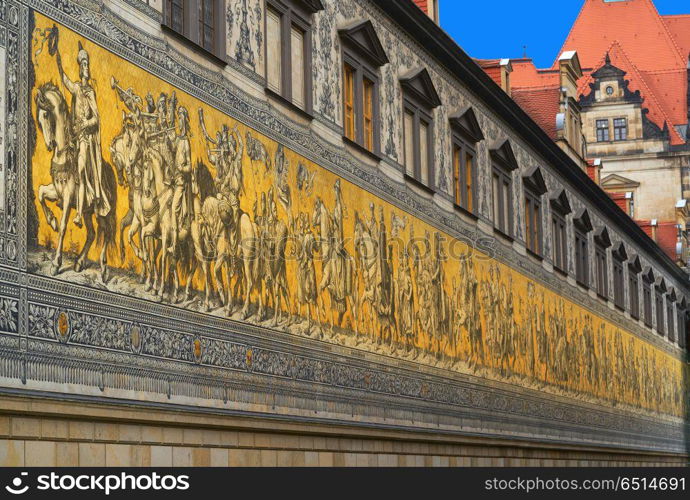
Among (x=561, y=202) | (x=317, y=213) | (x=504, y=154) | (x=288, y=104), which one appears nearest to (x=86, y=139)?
(x=288, y=104)

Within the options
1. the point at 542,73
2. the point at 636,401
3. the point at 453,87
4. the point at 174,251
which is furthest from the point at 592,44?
the point at 174,251

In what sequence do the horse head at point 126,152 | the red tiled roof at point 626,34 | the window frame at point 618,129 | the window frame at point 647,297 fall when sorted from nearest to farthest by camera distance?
the horse head at point 126,152 < the window frame at point 647,297 < the window frame at point 618,129 < the red tiled roof at point 626,34

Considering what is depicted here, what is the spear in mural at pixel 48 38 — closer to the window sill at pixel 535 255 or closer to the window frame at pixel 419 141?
the window frame at pixel 419 141

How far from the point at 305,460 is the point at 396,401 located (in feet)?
10.7

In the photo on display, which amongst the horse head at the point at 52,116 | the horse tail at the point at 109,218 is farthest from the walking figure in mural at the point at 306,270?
the horse head at the point at 52,116

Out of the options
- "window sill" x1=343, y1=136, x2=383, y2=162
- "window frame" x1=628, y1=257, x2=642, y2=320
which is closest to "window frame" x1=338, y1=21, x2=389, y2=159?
"window sill" x1=343, y1=136, x2=383, y2=162

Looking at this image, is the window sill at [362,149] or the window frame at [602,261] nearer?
the window sill at [362,149]

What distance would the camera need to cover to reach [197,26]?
14297 millimetres

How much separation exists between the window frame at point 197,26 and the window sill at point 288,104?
1.19m

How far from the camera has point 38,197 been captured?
11.1 meters

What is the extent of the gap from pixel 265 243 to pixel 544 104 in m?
22.3

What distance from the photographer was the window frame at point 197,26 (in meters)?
13.7
